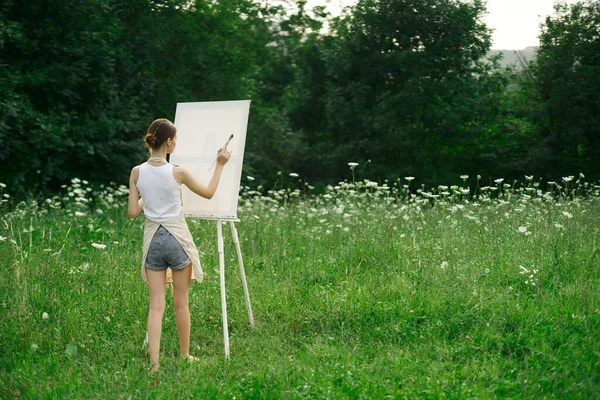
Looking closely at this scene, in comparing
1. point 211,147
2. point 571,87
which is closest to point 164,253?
point 211,147

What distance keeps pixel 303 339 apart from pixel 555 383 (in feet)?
7.03

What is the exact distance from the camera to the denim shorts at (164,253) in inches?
187

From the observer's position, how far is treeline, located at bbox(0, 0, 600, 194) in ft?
50.8

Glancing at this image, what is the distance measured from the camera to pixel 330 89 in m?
23.5

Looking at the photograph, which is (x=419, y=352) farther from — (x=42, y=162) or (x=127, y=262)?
(x=42, y=162)

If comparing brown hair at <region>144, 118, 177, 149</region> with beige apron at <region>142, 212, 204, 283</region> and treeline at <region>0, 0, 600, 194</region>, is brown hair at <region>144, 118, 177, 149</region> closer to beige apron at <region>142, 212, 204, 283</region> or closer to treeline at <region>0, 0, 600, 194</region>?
beige apron at <region>142, 212, 204, 283</region>

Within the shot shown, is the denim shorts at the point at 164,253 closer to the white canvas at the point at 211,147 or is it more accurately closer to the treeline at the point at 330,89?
the white canvas at the point at 211,147

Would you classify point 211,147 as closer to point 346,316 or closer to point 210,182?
point 210,182

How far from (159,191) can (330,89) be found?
19293 millimetres

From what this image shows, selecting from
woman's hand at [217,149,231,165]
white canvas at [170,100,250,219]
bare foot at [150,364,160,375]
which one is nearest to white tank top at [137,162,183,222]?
woman's hand at [217,149,231,165]

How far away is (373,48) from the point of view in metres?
22.7

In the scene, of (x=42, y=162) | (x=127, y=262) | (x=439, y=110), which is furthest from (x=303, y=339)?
(x=439, y=110)

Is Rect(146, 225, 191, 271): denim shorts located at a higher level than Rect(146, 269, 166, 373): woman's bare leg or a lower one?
higher

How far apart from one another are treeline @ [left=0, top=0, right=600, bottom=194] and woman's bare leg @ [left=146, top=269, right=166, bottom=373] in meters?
10.7
